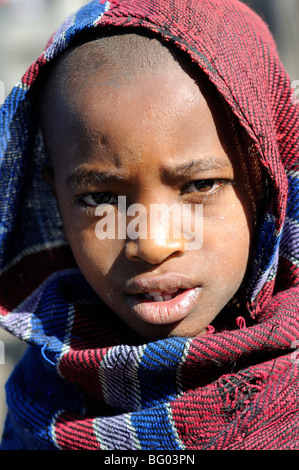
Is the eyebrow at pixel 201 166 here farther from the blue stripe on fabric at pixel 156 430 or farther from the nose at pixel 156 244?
the blue stripe on fabric at pixel 156 430

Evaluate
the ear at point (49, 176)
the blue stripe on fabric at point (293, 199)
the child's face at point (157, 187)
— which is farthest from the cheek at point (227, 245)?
the ear at point (49, 176)

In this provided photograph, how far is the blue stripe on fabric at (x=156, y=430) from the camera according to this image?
112cm

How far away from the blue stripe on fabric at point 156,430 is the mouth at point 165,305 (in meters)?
0.17

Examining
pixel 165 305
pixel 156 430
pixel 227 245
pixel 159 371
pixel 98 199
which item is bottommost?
pixel 156 430

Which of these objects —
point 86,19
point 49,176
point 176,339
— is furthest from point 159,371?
point 86,19

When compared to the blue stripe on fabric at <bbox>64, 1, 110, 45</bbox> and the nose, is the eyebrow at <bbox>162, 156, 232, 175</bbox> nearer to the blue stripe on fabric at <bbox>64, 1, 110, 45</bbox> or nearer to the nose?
the nose

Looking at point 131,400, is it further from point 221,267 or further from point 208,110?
point 208,110

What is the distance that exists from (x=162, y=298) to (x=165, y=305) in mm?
17

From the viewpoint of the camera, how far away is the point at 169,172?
1.11m

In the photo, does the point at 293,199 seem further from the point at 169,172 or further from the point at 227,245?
the point at 169,172

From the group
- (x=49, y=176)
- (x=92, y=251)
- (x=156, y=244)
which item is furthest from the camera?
(x=49, y=176)

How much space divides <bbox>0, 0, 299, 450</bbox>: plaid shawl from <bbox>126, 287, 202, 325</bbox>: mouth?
0.05 meters
